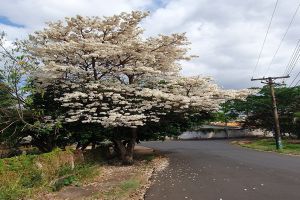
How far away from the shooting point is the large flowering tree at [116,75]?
68.5ft

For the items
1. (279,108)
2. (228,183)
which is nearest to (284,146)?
(279,108)

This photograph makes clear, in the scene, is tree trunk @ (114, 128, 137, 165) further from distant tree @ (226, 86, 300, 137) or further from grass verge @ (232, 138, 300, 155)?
distant tree @ (226, 86, 300, 137)

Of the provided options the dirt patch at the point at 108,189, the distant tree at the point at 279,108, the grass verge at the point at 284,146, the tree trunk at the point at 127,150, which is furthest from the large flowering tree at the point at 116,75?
the distant tree at the point at 279,108

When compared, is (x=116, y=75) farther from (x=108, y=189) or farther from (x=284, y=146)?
(x=284, y=146)

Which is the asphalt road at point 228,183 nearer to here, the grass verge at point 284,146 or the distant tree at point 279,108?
the grass verge at point 284,146

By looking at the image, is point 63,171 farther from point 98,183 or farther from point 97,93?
point 97,93

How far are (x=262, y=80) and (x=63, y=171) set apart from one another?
2432cm

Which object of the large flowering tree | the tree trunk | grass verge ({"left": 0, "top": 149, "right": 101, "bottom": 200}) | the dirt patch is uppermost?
the large flowering tree

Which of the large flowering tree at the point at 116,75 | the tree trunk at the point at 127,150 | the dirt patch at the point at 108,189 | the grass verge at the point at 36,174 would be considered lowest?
the dirt patch at the point at 108,189

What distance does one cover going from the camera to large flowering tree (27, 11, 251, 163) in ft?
68.5

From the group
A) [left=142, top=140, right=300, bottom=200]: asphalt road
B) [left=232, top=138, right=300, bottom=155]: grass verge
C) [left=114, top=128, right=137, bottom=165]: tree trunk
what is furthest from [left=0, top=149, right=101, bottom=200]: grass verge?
[left=232, top=138, right=300, bottom=155]: grass verge

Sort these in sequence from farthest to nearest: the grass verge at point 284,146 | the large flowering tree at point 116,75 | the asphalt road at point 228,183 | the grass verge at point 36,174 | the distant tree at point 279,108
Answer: the distant tree at point 279,108 < the grass verge at point 284,146 < the large flowering tree at point 116,75 < the grass verge at point 36,174 < the asphalt road at point 228,183

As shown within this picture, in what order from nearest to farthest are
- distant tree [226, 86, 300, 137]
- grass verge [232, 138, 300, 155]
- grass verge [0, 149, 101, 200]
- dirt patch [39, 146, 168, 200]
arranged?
dirt patch [39, 146, 168, 200]
grass verge [0, 149, 101, 200]
grass verge [232, 138, 300, 155]
distant tree [226, 86, 300, 137]

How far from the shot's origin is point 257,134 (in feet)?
229
